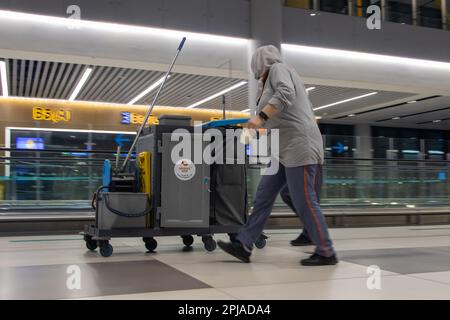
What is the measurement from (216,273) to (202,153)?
121cm

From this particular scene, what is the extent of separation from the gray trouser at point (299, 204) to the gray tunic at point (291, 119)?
0.25 feet

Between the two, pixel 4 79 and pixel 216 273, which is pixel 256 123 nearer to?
pixel 216 273

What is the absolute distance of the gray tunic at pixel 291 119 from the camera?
116 inches

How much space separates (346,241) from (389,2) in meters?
10.2

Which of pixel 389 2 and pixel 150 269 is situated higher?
pixel 389 2

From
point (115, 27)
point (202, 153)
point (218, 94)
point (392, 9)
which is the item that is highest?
point (392, 9)

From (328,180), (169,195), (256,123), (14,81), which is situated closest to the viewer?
(256,123)

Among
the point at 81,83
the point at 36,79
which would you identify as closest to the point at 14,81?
the point at 36,79

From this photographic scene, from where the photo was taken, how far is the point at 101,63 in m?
10.1

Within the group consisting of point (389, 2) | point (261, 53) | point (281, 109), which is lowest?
point (281, 109)

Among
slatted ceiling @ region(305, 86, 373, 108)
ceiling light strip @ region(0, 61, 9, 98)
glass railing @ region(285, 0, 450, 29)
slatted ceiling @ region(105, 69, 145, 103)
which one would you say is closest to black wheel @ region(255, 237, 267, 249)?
glass railing @ region(285, 0, 450, 29)

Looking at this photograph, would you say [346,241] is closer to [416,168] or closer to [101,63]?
[416,168]

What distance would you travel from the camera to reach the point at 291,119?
3.03 m
